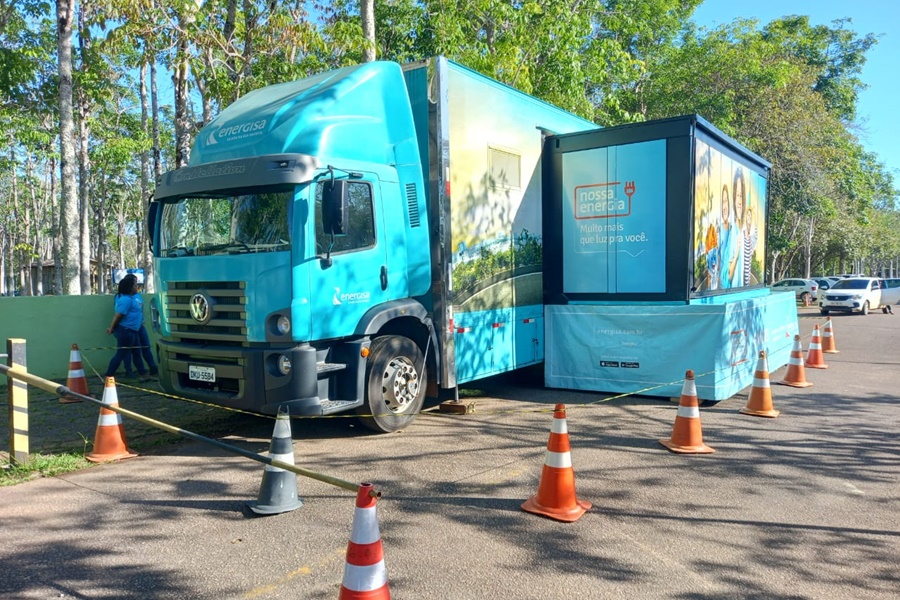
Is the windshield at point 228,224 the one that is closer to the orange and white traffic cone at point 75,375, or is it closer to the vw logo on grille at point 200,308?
the vw logo on grille at point 200,308

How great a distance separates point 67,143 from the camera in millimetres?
13766

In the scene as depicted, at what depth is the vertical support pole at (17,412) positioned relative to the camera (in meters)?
5.71

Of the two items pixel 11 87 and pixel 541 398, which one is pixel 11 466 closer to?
pixel 541 398

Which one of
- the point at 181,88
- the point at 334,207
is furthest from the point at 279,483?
the point at 181,88

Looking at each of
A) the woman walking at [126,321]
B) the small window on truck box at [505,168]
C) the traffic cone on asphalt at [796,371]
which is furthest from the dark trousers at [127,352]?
the traffic cone on asphalt at [796,371]

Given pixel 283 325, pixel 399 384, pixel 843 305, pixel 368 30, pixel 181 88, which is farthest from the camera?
pixel 843 305

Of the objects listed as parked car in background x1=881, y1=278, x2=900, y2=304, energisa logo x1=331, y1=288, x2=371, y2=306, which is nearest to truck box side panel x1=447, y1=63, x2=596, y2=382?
energisa logo x1=331, y1=288, x2=371, y2=306

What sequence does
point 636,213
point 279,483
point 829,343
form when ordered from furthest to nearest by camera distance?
point 829,343
point 636,213
point 279,483

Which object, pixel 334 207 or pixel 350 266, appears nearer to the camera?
pixel 334 207

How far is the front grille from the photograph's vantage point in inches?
241

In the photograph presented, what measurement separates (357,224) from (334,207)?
1.86 feet

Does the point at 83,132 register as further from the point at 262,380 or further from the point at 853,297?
the point at 853,297

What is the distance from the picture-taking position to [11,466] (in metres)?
5.76

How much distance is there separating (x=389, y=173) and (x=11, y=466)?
4470mm
